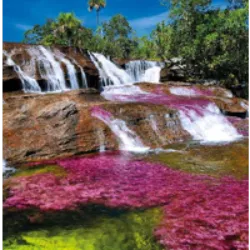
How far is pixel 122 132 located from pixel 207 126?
6517 millimetres

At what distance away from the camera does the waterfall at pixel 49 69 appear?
1067 inches

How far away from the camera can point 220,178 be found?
10828 mm

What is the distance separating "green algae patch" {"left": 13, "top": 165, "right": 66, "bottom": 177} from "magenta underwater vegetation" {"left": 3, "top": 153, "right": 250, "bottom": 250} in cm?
25

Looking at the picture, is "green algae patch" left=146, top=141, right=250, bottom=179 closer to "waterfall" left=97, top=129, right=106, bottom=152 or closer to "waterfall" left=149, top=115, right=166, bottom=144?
"waterfall" left=149, top=115, right=166, bottom=144

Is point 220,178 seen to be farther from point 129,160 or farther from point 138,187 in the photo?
point 129,160

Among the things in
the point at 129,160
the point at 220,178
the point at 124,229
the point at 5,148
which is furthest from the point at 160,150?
the point at 124,229

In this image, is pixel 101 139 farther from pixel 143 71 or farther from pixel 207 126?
pixel 143 71

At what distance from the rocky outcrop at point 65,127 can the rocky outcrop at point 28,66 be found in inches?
258

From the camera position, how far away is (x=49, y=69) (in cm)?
2856

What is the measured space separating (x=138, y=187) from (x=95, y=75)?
70.3ft

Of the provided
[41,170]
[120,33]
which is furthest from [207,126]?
[120,33]

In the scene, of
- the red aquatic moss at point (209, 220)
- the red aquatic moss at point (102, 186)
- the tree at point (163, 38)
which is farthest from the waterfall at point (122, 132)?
the tree at point (163, 38)

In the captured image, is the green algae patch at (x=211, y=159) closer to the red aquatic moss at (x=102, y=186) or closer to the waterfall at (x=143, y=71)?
the red aquatic moss at (x=102, y=186)

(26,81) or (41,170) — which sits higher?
(26,81)
